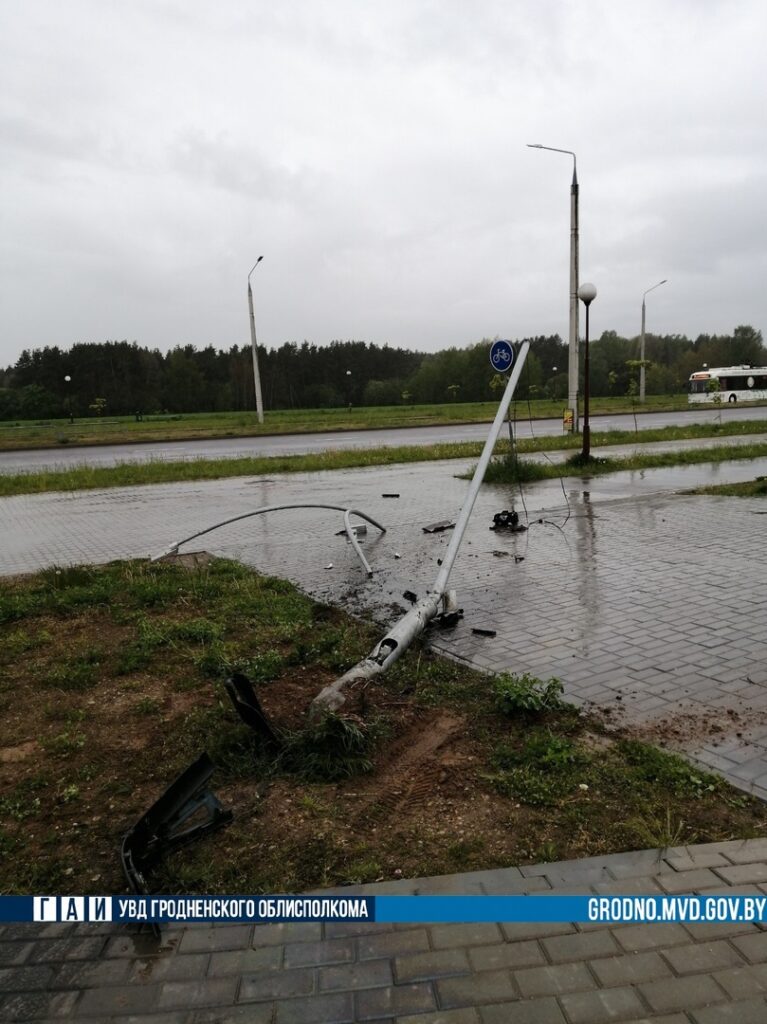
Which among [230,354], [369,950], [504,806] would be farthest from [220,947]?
[230,354]

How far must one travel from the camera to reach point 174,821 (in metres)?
3.01

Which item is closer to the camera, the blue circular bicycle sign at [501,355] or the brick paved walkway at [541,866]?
the brick paved walkway at [541,866]

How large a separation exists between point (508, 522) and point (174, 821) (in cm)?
721

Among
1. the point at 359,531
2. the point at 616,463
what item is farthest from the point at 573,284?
the point at 359,531

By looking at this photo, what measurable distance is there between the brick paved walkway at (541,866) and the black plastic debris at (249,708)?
1.19m

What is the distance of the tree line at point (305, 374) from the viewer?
78.3m

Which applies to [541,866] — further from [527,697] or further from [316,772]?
[527,697]

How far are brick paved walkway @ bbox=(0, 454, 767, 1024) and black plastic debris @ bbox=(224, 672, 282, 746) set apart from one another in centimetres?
119

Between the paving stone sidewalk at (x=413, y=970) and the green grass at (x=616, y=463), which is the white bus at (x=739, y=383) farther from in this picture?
the paving stone sidewalk at (x=413, y=970)

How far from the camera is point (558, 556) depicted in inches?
312

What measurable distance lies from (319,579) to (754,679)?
420 cm

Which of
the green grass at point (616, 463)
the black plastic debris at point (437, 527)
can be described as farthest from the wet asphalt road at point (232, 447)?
the black plastic debris at point (437, 527)

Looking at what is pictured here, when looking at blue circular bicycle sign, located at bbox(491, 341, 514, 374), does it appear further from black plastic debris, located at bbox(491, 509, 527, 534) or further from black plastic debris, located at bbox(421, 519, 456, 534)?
black plastic debris, located at bbox(421, 519, 456, 534)

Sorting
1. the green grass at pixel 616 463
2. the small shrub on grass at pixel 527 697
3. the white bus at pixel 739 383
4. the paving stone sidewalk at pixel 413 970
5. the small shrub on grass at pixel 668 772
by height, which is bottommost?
the paving stone sidewalk at pixel 413 970
